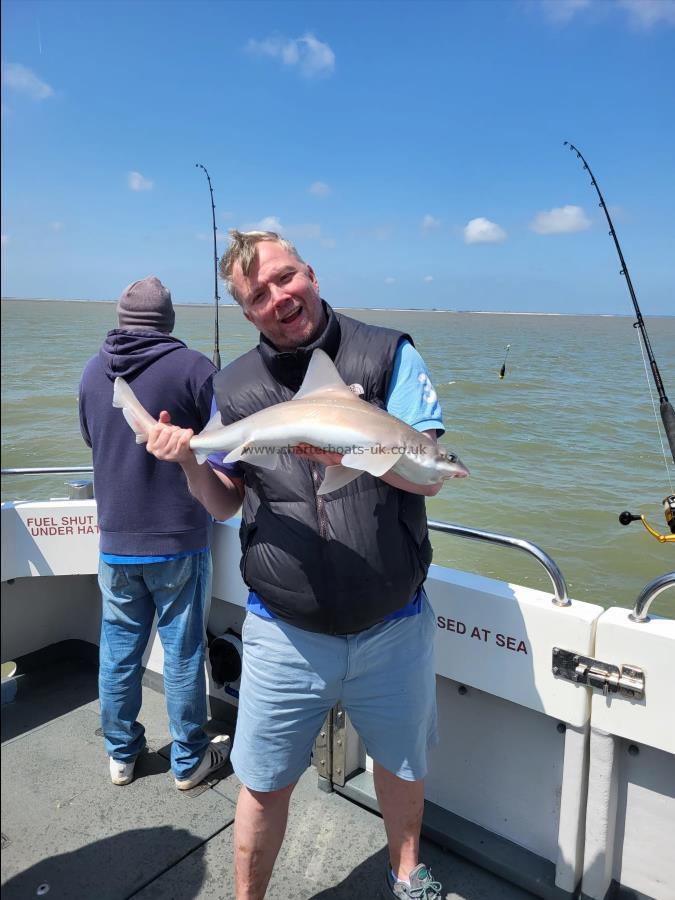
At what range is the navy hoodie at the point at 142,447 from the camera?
280 cm

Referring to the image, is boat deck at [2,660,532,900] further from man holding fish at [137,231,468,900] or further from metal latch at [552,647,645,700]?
metal latch at [552,647,645,700]

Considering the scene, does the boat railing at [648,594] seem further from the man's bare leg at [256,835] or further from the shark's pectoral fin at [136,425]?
the shark's pectoral fin at [136,425]

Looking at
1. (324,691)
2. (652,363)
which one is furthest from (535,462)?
(324,691)

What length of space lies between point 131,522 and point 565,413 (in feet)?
59.9

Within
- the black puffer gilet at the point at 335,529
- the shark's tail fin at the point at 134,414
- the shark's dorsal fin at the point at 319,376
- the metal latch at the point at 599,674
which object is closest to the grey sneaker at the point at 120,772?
the black puffer gilet at the point at 335,529

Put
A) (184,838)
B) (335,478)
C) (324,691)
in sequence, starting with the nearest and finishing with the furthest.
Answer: (335,478), (324,691), (184,838)

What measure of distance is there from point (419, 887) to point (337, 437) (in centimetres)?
174

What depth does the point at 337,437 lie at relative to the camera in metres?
1.78

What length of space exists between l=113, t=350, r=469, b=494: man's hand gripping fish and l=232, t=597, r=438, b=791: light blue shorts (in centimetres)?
56

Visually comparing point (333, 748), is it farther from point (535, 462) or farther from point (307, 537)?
point (535, 462)

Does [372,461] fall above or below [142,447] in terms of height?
above

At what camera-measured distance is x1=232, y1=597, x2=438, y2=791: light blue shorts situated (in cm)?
206

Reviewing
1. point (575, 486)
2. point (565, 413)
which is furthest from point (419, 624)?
point (565, 413)

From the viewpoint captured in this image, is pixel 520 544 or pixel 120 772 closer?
pixel 520 544
